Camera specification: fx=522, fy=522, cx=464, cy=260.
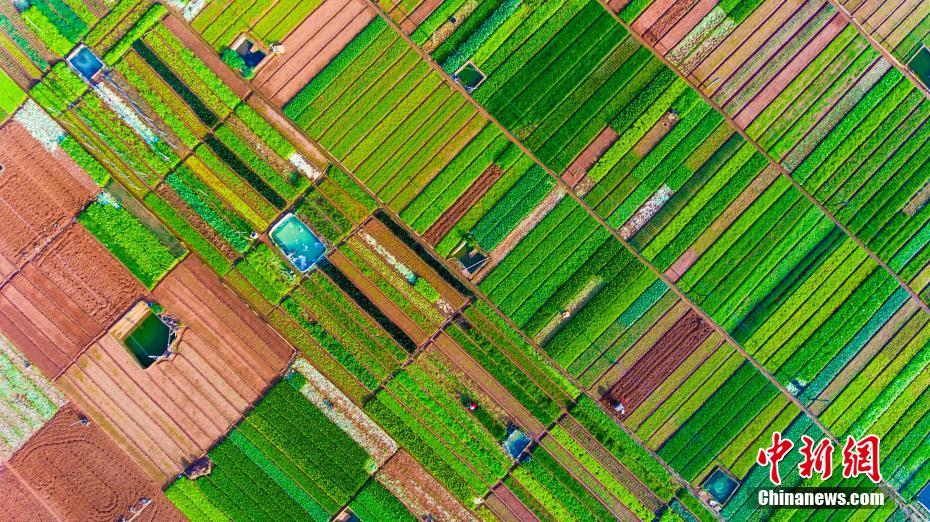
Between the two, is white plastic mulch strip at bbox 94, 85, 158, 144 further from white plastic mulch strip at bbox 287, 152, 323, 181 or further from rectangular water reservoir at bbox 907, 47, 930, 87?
rectangular water reservoir at bbox 907, 47, 930, 87

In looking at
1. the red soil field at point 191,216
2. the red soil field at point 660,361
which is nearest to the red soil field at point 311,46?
the red soil field at point 191,216

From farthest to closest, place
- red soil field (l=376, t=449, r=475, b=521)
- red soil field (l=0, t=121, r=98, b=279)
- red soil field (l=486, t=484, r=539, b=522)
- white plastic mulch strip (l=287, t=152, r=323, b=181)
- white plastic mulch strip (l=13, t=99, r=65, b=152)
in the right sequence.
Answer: red soil field (l=486, t=484, r=539, b=522) → red soil field (l=376, t=449, r=475, b=521) → white plastic mulch strip (l=287, t=152, r=323, b=181) → red soil field (l=0, t=121, r=98, b=279) → white plastic mulch strip (l=13, t=99, r=65, b=152)

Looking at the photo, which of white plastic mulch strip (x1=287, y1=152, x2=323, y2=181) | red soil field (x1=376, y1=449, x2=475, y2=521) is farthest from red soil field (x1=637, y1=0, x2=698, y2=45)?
red soil field (x1=376, y1=449, x2=475, y2=521)

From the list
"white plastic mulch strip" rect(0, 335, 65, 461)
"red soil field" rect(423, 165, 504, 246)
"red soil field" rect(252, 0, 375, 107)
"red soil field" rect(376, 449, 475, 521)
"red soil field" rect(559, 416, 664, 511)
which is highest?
"red soil field" rect(252, 0, 375, 107)

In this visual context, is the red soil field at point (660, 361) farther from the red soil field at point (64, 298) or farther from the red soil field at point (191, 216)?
the red soil field at point (64, 298)

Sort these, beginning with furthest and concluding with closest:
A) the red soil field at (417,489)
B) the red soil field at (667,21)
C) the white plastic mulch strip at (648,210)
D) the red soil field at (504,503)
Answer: the red soil field at (504,503)
the red soil field at (417,489)
the white plastic mulch strip at (648,210)
the red soil field at (667,21)

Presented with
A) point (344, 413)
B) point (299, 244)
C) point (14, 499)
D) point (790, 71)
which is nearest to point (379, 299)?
point (299, 244)

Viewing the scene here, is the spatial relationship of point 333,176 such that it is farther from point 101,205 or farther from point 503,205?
point 101,205

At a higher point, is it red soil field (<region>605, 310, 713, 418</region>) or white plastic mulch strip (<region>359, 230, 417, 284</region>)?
white plastic mulch strip (<region>359, 230, 417, 284</region>)
